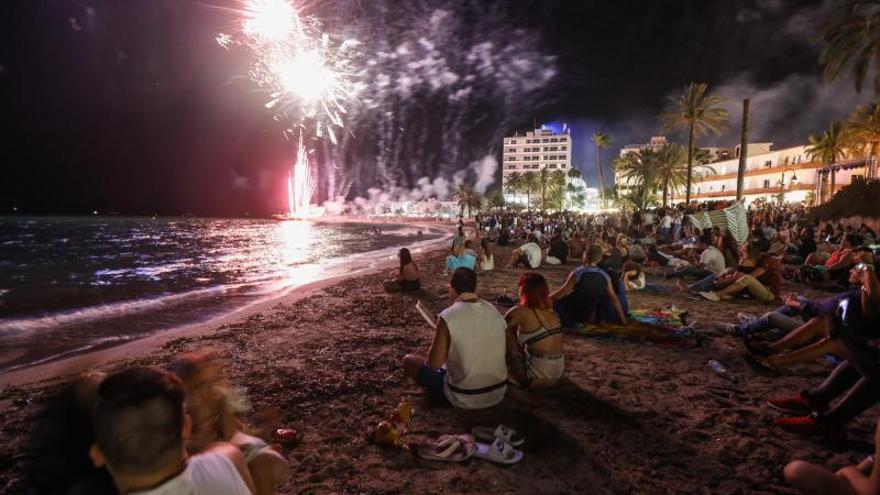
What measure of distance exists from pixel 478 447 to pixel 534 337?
1422 mm

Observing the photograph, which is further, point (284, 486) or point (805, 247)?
point (805, 247)

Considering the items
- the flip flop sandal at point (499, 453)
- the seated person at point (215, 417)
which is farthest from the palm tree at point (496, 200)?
the seated person at point (215, 417)

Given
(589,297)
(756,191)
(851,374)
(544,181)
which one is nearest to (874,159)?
(756,191)

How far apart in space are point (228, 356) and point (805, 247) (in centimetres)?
1753

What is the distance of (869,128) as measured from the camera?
39.2 m

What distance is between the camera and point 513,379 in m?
4.90

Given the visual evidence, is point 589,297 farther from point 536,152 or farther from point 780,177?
point 536,152

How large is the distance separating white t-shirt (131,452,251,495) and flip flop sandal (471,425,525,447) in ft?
7.93

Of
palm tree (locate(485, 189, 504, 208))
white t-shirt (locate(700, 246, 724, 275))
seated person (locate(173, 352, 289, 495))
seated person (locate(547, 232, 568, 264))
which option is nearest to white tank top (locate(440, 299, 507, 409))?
seated person (locate(173, 352, 289, 495))

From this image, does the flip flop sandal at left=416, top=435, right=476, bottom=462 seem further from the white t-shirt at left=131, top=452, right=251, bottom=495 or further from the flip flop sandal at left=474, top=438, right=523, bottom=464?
the white t-shirt at left=131, top=452, right=251, bottom=495

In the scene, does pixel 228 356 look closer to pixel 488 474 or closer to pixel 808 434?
pixel 488 474

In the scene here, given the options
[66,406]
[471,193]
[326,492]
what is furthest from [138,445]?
[471,193]

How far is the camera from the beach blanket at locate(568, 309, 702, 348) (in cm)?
675

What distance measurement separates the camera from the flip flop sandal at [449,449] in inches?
145
